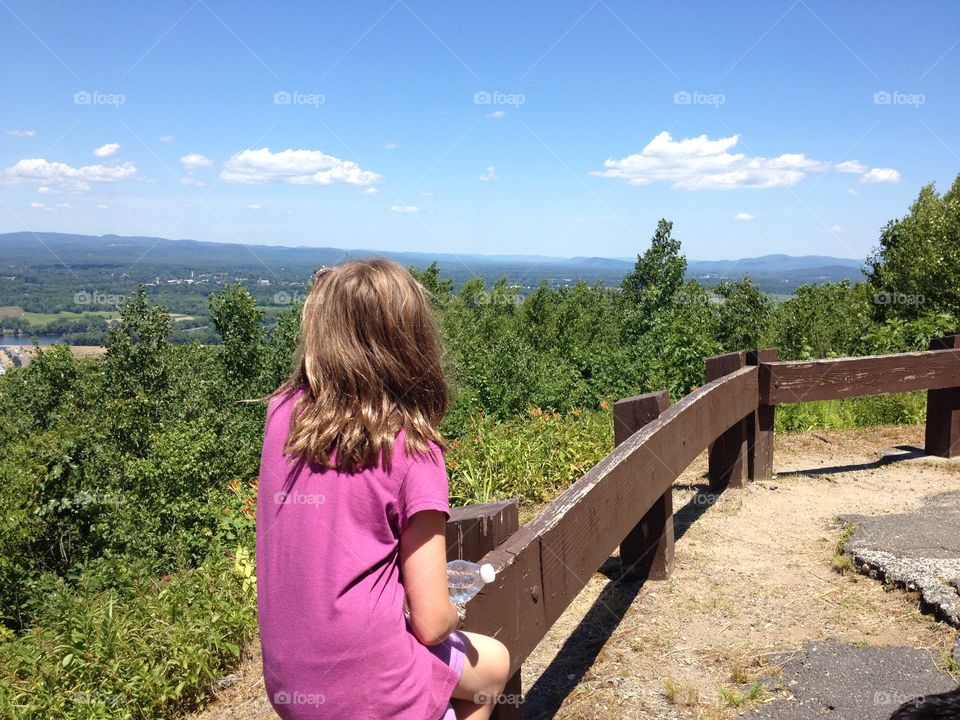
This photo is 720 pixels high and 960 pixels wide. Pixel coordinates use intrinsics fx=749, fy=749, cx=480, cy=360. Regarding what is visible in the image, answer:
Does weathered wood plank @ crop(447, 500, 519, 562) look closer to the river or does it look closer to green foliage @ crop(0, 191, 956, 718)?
green foliage @ crop(0, 191, 956, 718)

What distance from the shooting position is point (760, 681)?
9.28 ft

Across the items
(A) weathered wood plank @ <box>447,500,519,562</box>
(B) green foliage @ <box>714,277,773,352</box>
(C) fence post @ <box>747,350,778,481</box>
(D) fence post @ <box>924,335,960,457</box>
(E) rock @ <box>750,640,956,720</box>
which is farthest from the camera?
(B) green foliage @ <box>714,277,773,352</box>

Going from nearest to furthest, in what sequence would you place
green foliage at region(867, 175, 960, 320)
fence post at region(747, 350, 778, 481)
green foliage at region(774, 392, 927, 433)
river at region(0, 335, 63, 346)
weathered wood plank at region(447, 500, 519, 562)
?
1. weathered wood plank at region(447, 500, 519, 562)
2. fence post at region(747, 350, 778, 481)
3. green foliage at region(774, 392, 927, 433)
4. green foliage at region(867, 175, 960, 320)
5. river at region(0, 335, 63, 346)

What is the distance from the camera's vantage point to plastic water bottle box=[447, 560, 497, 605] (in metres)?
1.67

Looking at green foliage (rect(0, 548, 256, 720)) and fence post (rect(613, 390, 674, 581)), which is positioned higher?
fence post (rect(613, 390, 674, 581))

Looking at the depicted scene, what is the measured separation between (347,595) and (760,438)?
175 inches

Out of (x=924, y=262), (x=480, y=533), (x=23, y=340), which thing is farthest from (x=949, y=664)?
(x=23, y=340)

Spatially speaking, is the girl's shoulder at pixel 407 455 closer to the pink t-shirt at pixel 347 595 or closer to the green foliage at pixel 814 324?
the pink t-shirt at pixel 347 595

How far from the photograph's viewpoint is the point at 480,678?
5.56 ft

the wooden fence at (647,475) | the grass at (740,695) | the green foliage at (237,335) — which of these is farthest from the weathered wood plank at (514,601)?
the green foliage at (237,335)

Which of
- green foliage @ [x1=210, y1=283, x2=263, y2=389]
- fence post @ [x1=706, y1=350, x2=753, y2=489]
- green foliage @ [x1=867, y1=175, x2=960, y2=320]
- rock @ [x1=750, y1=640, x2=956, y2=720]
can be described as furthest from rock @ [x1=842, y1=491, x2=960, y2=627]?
green foliage @ [x1=210, y1=283, x2=263, y2=389]

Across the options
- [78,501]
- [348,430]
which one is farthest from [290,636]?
[78,501]

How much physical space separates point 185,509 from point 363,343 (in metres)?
6.76

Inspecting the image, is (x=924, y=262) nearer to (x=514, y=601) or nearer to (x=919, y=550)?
(x=919, y=550)
